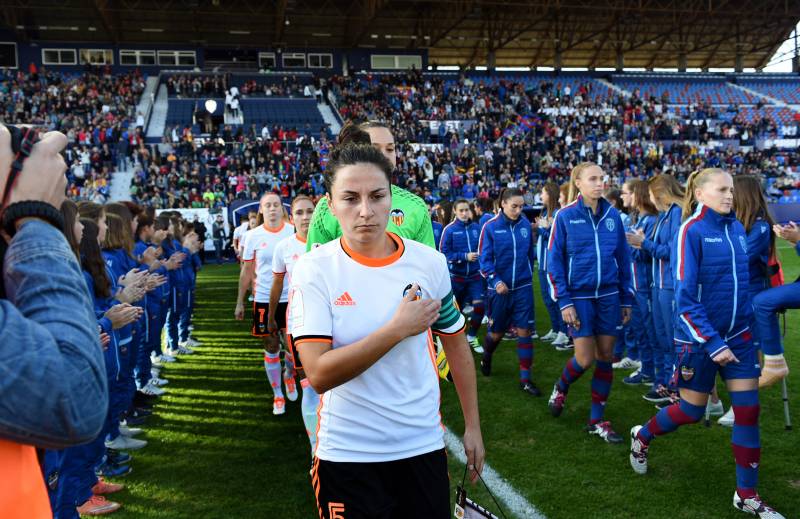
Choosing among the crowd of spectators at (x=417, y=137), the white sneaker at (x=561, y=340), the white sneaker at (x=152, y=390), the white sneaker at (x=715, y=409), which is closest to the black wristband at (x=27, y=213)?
the white sneaker at (x=715, y=409)

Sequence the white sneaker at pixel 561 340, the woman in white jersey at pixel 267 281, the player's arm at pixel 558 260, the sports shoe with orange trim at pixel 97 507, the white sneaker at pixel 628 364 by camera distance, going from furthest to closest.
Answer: the white sneaker at pixel 561 340, the white sneaker at pixel 628 364, the woman in white jersey at pixel 267 281, the player's arm at pixel 558 260, the sports shoe with orange trim at pixel 97 507

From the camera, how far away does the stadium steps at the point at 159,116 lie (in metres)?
31.0

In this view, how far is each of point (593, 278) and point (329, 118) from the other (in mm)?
31524

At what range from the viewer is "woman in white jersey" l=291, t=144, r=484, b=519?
2076mm

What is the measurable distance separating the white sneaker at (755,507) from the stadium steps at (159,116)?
30745 mm

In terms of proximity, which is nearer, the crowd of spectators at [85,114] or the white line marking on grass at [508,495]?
the white line marking on grass at [508,495]

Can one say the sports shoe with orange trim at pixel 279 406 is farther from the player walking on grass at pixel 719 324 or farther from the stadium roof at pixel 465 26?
the stadium roof at pixel 465 26

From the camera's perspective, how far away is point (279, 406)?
617cm

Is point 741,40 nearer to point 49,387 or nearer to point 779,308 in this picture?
point 779,308

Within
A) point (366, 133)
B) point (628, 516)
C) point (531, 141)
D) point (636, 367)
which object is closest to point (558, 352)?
point (636, 367)

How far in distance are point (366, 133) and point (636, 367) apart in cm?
566

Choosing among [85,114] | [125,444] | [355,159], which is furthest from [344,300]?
[85,114]

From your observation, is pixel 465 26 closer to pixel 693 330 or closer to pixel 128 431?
pixel 128 431

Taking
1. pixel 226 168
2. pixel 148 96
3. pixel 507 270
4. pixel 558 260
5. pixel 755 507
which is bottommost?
pixel 755 507
